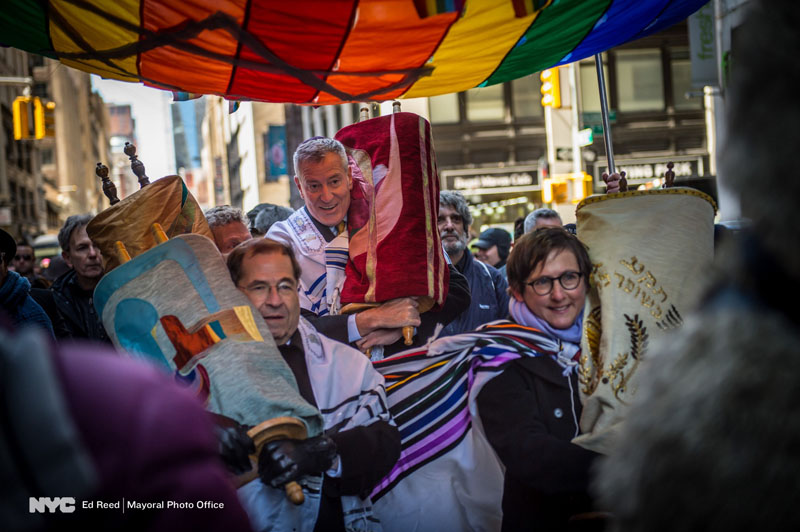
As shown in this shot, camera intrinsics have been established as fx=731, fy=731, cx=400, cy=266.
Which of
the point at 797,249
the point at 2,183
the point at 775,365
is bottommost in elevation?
the point at 775,365

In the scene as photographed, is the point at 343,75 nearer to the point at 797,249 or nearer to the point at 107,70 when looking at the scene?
the point at 107,70

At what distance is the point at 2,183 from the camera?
3042 cm

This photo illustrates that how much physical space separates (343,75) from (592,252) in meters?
1.47

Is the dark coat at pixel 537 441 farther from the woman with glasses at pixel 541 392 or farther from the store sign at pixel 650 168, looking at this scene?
the store sign at pixel 650 168

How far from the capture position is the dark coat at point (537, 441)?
2.38m

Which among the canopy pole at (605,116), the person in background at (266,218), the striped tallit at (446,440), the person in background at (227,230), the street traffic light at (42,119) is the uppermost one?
the street traffic light at (42,119)

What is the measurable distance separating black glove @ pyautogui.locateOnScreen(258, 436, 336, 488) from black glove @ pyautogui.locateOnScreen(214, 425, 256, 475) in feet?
0.21

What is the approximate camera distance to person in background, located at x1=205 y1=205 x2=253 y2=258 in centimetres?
411

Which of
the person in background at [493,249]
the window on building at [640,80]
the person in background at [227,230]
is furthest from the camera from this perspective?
the window on building at [640,80]

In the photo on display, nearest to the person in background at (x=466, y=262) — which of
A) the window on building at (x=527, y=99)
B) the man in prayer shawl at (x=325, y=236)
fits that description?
the man in prayer shawl at (x=325, y=236)

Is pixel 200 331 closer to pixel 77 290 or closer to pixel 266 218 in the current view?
pixel 266 218

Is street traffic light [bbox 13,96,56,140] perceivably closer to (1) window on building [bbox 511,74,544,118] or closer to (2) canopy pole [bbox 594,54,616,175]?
(1) window on building [bbox 511,74,544,118]

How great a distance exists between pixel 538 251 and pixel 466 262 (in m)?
2.38

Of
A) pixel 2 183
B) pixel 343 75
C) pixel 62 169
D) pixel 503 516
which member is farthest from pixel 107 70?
pixel 62 169
